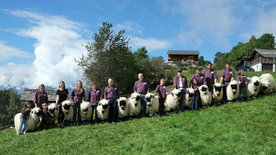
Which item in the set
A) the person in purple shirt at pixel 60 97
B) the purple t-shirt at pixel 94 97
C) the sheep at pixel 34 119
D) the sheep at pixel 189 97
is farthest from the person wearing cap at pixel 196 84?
the sheep at pixel 34 119

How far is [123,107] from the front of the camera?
370 inches

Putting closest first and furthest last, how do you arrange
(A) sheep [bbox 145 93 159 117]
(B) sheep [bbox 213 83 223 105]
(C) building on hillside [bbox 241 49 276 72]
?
(A) sheep [bbox 145 93 159 117]
(B) sheep [bbox 213 83 223 105]
(C) building on hillside [bbox 241 49 276 72]

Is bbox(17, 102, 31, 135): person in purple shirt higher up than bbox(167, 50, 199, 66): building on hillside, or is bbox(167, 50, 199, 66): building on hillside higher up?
bbox(167, 50, 199, 66): building on hillside

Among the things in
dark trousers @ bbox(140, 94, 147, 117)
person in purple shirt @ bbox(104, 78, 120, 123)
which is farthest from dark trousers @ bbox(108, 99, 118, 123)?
dark trousers @ bbox(140, 94, 147, 117)

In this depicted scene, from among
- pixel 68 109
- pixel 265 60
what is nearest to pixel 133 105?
pixel 68 109

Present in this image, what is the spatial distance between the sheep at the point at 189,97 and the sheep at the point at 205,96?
60 centimetres

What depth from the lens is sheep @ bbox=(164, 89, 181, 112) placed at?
976 centimetres

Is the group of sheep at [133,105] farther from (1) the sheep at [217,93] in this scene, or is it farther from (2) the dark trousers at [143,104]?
(2) the dark trousers at [143,104]

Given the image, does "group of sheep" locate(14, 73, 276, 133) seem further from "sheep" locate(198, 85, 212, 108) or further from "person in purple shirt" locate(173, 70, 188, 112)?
"person in purple shirt" locate(173, 70, 188, 112)

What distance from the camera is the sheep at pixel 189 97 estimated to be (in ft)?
32.4

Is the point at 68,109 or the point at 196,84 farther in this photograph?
the point at 196,84

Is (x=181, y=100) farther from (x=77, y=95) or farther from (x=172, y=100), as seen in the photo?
(x=77, y=95)

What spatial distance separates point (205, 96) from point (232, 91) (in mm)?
1717

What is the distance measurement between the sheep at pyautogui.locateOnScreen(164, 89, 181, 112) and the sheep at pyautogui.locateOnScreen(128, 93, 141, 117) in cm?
158
